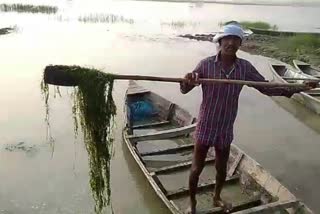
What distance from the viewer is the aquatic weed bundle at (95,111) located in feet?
14.3

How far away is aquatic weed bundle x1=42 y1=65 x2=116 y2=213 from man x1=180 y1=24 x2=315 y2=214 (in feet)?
2.82

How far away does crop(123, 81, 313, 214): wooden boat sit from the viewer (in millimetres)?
5184

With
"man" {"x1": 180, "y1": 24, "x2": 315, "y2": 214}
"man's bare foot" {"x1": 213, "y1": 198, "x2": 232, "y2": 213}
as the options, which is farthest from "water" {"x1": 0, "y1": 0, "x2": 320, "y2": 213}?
"man" {"x1": 180, "y1": 24, "x2": 315, "y2": 214}

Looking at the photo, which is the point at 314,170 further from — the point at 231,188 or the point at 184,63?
the point at 184,63

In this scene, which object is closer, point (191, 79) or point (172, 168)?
point (191, 79)

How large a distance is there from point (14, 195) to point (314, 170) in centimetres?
496

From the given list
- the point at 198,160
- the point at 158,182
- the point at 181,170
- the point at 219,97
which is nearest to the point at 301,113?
the point at 181,170

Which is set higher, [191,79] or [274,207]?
[191,79]

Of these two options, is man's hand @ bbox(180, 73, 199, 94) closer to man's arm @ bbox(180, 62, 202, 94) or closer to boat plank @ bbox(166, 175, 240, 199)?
man's arm @ bbox(180, 62, 202, 94)

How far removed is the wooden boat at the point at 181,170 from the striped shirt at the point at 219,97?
3.09ft

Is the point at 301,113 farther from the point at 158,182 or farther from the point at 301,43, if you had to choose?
the point at 301,43

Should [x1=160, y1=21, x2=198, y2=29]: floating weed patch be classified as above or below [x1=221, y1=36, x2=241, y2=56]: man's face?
below

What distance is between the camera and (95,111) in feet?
14.9

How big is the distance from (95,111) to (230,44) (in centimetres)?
159
